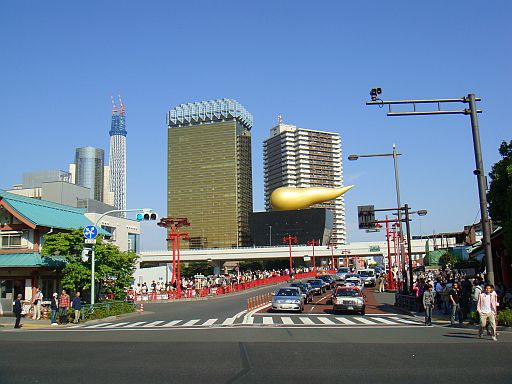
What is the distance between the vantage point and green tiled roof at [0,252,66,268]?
33.6 metres

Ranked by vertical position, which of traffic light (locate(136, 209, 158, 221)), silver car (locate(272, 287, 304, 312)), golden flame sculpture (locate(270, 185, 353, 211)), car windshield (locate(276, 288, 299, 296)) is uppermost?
golden flame sculpture (locate(270, 185, 353, 211))

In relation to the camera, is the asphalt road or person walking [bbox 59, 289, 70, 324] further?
person walking [bbox 59, 289, 70, 324]

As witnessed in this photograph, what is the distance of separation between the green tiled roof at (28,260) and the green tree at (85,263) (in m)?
0.72

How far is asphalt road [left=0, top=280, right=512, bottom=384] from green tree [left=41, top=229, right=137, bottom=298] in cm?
1311

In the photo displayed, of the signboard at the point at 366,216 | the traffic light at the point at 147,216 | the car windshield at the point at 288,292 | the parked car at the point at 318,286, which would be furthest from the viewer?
the parked car at the point at 318,286

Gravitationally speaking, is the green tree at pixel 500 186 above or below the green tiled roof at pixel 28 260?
above

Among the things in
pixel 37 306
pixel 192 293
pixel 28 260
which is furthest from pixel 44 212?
pixel 192 293

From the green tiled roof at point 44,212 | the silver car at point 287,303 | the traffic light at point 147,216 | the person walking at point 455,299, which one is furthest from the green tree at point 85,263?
the person walking at point 455,299

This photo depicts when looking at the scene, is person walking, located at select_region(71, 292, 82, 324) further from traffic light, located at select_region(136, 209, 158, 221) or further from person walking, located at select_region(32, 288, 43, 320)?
traffic light, located at select_region(136, 209, 158, 221)

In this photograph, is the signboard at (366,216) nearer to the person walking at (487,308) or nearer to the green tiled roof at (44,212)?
the green tiled roof at (44,212)

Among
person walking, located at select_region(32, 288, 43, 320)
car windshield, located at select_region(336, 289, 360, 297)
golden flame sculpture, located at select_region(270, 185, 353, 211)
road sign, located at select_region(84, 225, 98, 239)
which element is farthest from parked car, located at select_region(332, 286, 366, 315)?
golden flame sculpture, located at select_region(270, 185, 353, 211)

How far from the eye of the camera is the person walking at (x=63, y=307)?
89.7 ft

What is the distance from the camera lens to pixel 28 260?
3388 centimetres

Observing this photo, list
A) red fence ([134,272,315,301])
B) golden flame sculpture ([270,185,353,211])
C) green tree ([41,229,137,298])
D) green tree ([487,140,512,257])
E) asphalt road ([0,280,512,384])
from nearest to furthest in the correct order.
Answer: asphalt road ([0,280,512,384]) → green tree ([487,140,512,257]) → green tree ([41,229,137,298]) → red fence ([134,272,315,301]) → golden flame sculpture ([270,185,353,211])
